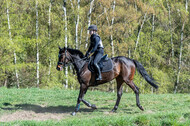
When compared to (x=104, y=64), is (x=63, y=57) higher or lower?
higher

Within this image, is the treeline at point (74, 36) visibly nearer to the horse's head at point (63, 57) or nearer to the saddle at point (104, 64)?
the horse's head at point (63, 57)

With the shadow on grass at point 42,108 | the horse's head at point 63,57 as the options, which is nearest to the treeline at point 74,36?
the shadow on grass at point 42,108

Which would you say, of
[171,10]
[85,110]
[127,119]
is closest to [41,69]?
[85,110]

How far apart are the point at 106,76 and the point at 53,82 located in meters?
12.1

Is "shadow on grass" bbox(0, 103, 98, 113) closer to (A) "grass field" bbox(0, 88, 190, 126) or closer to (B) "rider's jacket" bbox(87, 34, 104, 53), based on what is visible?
(A) "grass field" bbox(0, 88, 190, 126)

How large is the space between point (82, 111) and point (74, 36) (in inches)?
693

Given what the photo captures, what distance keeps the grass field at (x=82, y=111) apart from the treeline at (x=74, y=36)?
25.5 feet

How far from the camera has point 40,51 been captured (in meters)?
23.2

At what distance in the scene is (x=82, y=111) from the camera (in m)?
9.91

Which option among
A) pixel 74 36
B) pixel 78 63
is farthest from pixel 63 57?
pixel 74 36

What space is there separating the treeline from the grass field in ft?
25.5

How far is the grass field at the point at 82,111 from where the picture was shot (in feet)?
24.6

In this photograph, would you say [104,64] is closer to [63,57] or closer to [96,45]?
[96,45]

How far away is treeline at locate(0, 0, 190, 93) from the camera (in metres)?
20.7
